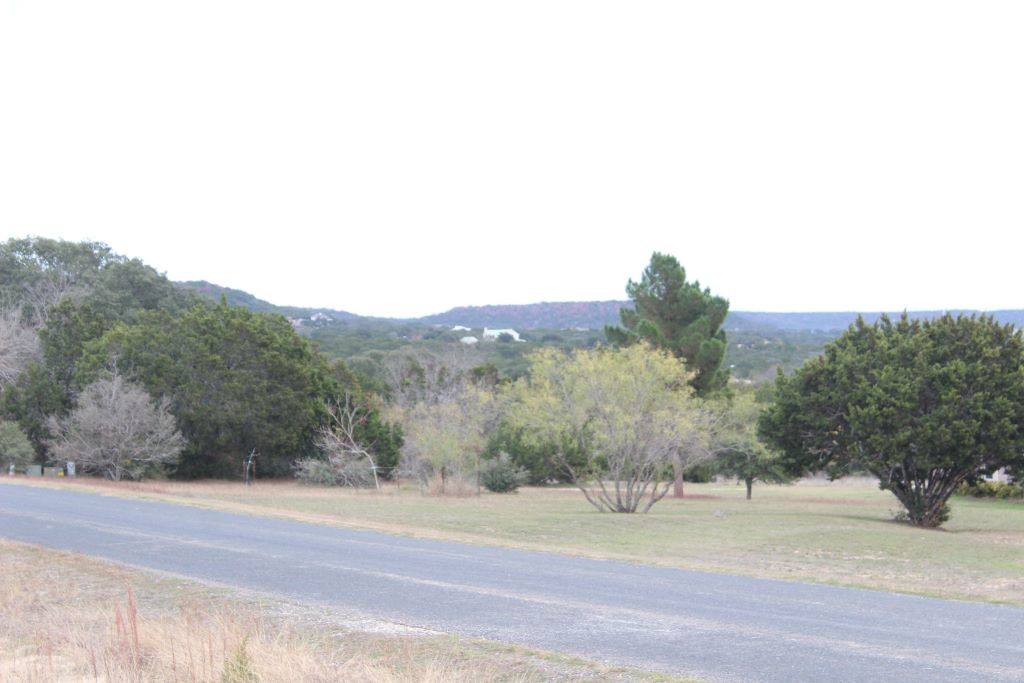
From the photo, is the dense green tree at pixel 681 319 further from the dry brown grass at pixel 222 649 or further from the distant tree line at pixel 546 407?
the dry brown grass at pixel 222 649

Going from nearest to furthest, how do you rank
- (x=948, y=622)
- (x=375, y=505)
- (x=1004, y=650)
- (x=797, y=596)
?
(x=1004, y=650), (x=948, y=622), (x=797, y=596), (x=375, y=505)

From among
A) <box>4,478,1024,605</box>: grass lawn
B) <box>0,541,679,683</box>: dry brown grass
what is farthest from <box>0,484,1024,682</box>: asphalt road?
<box>4,478,1024,605</box>: grass lawn

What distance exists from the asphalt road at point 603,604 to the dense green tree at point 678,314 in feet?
91.1

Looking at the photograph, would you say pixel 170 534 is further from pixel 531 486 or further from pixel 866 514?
pixel 531 486

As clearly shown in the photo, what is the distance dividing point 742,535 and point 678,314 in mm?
22504

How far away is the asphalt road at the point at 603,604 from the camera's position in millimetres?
9055

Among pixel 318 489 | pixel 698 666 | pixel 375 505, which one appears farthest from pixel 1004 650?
pixel 318 489

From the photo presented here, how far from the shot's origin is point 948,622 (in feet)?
37.3

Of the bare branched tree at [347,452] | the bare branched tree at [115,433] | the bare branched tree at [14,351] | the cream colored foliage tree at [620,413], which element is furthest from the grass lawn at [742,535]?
the bare branched tree at [14,351]

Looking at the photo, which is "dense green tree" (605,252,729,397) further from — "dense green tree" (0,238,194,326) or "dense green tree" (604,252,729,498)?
"dense green tree" (0,238,194,326)

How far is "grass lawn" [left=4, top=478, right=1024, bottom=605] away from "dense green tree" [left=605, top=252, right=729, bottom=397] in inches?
303

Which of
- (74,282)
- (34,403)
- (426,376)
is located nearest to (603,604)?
(34,403)

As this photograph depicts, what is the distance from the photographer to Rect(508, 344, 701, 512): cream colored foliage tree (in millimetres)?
30797

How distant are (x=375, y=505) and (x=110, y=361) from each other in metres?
20.2
